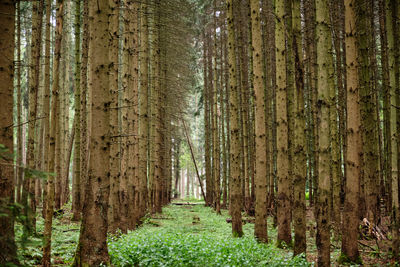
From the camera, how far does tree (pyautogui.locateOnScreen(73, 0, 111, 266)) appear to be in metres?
5.69

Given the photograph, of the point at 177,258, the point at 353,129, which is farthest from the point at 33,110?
the point at 353,129

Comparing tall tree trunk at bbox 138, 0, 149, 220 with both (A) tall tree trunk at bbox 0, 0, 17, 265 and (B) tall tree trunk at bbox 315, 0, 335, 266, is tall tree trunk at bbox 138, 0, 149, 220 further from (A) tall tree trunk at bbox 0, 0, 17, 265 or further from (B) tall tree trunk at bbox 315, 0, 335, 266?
(A) tall tree trunk at bbox 0, 0, 17, 265

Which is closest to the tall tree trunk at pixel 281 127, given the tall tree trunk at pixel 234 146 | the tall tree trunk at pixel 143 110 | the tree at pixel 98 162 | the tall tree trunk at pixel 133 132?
the tall tree trunk at pixel 234 146

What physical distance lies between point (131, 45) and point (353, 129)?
8.62m

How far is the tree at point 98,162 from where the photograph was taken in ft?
18.7

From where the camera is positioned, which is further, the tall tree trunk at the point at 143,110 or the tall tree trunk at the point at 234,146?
the tall tree trunk at the point at 143,110

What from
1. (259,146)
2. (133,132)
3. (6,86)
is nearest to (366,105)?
(259,146)

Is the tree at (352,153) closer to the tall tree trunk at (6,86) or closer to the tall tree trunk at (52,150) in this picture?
the tall tree trunk at (52,150)

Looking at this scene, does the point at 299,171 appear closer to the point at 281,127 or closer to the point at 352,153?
the point at 352,153

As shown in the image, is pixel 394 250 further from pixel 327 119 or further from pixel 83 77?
pixel 83 77

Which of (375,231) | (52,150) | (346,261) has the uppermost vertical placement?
(52,150)

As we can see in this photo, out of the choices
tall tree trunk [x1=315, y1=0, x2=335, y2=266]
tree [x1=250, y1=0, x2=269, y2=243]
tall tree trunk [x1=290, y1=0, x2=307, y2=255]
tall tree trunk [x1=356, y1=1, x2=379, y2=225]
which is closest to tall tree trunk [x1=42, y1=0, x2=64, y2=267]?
tall tree trunk [x1=315, y1=0, x2=335, y2=266]

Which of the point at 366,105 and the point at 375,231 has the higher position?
the point at 366,105

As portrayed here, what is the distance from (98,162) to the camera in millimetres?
6004
